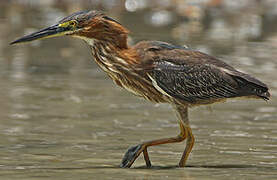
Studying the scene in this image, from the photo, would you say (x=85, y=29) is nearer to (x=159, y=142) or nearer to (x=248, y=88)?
(x=159, y=142)

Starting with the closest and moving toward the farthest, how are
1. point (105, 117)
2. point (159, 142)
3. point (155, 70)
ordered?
1. point (155, 70)
2. point (159, 142)
3. point (105, 117)

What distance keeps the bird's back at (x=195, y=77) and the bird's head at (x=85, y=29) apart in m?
0.41

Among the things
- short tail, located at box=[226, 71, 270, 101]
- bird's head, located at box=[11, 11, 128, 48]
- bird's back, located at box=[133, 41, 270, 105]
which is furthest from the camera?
short tail, located at box=[226, 71, 270, 101]

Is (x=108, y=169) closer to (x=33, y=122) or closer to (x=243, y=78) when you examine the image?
(x=243, y=78)

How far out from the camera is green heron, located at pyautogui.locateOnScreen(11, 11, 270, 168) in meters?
8.55

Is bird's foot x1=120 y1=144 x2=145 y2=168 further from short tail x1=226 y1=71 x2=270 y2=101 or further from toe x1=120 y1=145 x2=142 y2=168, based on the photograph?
short tail x1=226 y1=71 x2=270 y2=101

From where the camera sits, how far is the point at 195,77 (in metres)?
8.94

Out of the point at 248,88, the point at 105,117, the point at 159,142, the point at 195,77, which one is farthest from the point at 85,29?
the point at 105,117

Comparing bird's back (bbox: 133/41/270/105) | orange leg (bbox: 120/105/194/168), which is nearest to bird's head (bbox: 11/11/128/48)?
bird's back (bbox: 133/41/270/105)

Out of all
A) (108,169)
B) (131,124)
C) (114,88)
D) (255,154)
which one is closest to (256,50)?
(114,88)

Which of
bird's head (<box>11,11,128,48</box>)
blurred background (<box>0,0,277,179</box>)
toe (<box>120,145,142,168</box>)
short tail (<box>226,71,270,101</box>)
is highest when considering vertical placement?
bird's head (<box>11,11,128,48</box>)

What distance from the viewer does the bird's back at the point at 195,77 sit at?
28.8 ft

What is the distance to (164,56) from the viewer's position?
8820mm

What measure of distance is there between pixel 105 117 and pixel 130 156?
295cm
